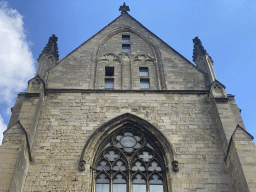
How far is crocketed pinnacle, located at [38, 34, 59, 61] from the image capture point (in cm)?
1538

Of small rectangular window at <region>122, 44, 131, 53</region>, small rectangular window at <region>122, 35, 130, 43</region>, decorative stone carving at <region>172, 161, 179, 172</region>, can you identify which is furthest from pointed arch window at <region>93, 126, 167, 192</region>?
small rectangular window at <region>122, 35, 130, 43</region>

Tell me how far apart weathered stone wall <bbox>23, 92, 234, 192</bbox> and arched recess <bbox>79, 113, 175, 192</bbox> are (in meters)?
0.18

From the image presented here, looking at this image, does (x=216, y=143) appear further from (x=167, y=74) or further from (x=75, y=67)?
(x=75, y=67)

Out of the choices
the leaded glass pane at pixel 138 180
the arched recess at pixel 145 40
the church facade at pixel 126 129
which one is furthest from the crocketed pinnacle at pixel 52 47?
the leaded glass pane at pixel 138 180

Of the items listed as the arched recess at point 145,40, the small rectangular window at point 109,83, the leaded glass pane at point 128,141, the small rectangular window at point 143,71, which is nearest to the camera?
the leaded glass pane at point 128,141

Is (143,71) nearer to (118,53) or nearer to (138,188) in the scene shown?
(118,53)

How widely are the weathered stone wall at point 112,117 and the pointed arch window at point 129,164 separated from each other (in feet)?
1.77

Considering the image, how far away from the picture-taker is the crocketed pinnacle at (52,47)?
Answer: 50.5ft

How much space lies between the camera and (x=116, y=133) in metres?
12.1

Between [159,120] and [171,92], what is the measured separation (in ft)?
5.79

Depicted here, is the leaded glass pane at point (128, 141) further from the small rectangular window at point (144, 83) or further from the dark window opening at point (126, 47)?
the dark window opening at point (126, 47)

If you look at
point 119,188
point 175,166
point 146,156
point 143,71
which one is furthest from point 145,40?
point 119,188

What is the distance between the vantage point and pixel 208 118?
40.9 feet

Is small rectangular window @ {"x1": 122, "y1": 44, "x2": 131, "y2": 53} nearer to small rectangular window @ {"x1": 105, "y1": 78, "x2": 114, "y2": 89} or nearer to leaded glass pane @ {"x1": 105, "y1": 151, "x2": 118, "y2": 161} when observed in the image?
small rectangular window @ {"x1": 105, "y1": 78, "x2": 114, "y2": 89}
